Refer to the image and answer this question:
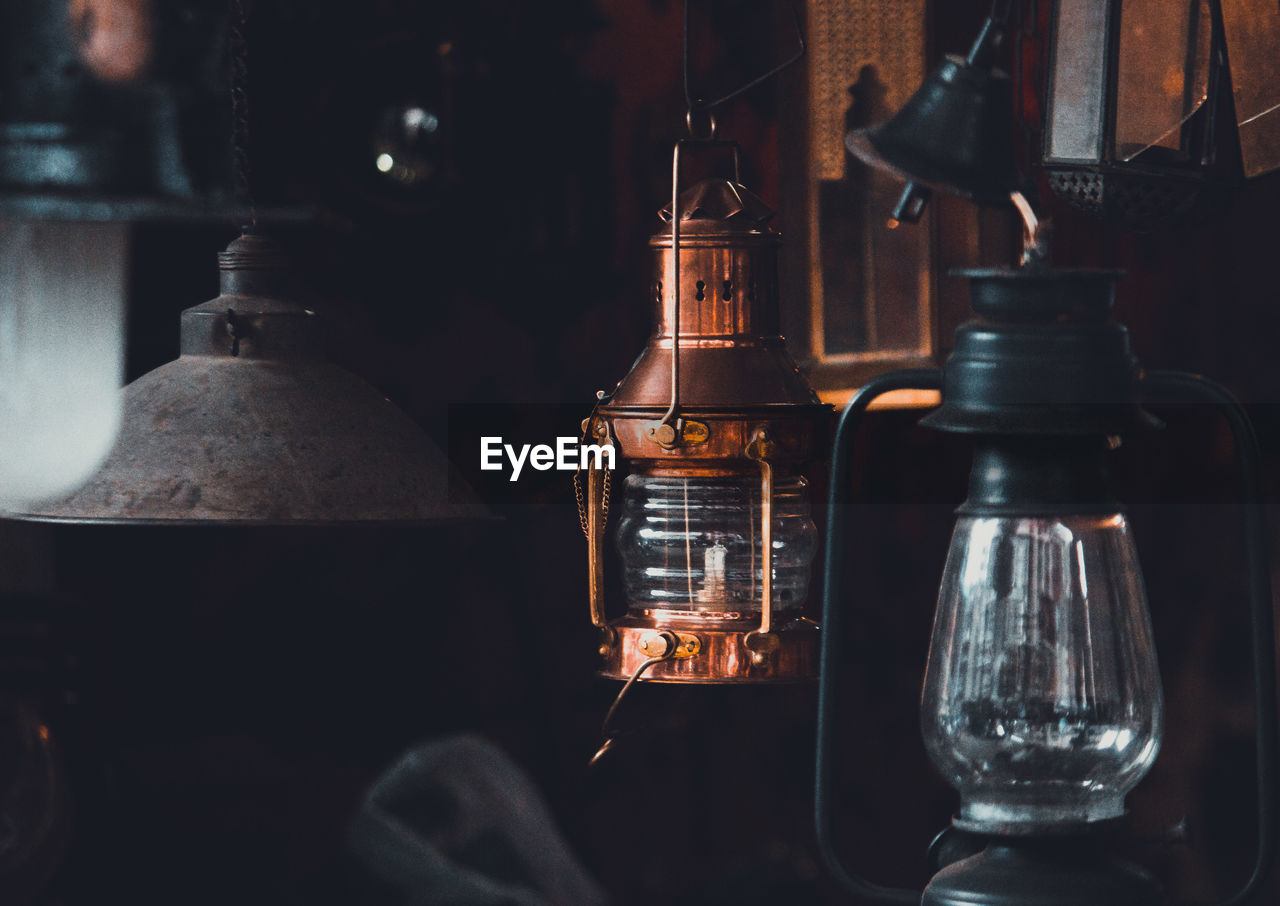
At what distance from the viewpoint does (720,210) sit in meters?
1.85

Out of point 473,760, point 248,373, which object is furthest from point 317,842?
point 248,373

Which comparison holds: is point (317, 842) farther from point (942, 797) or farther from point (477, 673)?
point (942, 797)

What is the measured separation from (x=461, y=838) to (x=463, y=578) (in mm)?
554

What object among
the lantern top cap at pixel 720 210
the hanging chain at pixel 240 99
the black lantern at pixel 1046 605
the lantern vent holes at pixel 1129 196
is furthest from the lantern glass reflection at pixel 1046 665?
the hanging chain at pixel 240 99

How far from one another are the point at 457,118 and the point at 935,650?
7.41ft

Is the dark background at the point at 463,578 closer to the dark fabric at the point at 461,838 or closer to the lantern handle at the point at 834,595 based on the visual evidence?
the dark fabric at the point at 461,838

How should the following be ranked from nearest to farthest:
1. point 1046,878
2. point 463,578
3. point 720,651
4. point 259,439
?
point 1046,878 → point 259,439 → point 720,651 → point 463,578

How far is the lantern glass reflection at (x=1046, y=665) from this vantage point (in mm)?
1259

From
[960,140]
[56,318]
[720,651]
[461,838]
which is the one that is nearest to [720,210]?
[720,651]

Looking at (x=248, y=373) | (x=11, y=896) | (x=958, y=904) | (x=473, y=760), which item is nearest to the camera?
A: (x=958, y=904)

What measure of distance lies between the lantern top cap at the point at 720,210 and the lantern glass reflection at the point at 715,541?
264mm

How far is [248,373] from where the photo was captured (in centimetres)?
165

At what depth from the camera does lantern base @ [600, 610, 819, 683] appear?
1.77 m

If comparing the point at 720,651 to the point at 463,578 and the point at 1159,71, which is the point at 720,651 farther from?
the point at 463,578
